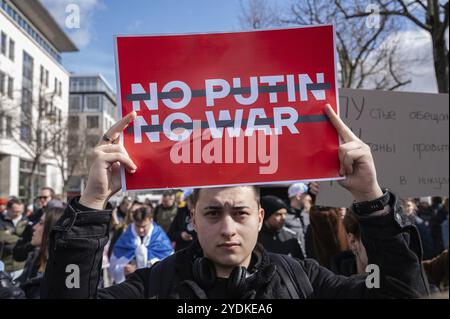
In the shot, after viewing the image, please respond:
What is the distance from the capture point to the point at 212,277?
5.30 feet

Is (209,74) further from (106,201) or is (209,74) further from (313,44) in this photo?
(106,201)

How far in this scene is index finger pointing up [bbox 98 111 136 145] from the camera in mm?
1652

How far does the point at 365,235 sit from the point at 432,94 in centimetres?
198

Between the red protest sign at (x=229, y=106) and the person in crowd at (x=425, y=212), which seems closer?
the red protest sign at (x=229, y=106)

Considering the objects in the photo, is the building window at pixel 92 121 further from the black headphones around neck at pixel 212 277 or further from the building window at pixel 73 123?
the black headphones around neck at pixel 212 277

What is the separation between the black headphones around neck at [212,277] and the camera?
1583mm

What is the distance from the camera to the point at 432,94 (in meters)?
3.15

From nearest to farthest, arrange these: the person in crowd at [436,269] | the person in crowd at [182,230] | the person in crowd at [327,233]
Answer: the person in crowd at [436,269] < the person in crowd at [327,233] < the person in crowd at [182,230]

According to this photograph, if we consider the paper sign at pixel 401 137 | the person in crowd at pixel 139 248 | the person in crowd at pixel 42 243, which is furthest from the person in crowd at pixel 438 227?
the person in crowd at pixel 42 243

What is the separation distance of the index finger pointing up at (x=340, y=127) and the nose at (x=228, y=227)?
53 centimetres

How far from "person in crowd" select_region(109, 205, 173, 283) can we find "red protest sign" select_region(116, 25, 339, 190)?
8.26 feet

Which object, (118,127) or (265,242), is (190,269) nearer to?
(118,127)

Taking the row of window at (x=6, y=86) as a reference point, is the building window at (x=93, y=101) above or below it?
above
